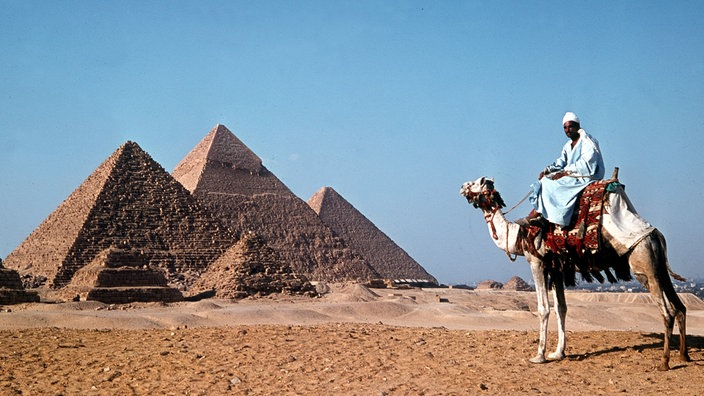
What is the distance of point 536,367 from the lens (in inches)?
305

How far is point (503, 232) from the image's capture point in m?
8.30

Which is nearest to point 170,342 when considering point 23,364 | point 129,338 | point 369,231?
point 129,338

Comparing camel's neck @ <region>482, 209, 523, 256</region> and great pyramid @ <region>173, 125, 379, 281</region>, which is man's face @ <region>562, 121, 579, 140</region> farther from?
great pyramid @ <region>173, 125, 379, 281</region>

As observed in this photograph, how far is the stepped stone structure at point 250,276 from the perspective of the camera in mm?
31219

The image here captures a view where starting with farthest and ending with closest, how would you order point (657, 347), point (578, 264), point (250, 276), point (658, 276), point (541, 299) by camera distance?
point (250, 276) → point (657, 347) → point (541, 299) → point (578, 264) → point (658, 276)

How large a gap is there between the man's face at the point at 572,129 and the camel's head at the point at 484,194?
0.93 meters

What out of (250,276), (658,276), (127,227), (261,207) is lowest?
(658,276)

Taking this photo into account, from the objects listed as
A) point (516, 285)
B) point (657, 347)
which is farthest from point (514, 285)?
point (657, 347)

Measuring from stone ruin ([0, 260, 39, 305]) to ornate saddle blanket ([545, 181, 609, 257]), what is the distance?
22.0 metres

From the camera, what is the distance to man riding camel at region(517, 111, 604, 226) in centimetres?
780

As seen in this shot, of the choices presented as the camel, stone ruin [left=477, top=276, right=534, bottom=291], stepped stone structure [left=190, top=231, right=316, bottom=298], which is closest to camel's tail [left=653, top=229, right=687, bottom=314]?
the camel

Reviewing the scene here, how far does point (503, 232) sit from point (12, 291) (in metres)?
22.0

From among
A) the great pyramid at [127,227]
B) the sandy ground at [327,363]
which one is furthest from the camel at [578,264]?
the great pyramid at [127,227]

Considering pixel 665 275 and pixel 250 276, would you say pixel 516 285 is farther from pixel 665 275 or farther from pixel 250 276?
pixel 665 275
